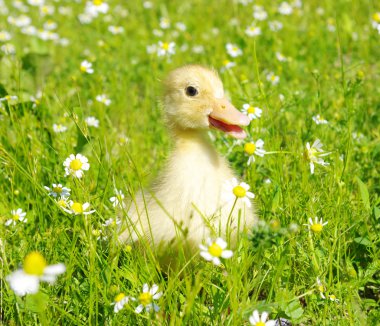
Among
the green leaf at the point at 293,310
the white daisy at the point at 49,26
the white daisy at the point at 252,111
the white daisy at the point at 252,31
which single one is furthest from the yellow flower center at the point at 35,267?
the white daisy at the point at 49,26

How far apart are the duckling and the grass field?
130 mm

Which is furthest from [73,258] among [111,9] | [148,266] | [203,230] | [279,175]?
[111,9]

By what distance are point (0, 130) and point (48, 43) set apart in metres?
2.88

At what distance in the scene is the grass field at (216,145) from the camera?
2248mm

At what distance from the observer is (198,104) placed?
283 cm

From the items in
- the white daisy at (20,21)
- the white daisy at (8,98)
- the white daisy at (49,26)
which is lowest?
the white daisy at (8,98)

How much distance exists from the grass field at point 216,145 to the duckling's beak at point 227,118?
234 mm

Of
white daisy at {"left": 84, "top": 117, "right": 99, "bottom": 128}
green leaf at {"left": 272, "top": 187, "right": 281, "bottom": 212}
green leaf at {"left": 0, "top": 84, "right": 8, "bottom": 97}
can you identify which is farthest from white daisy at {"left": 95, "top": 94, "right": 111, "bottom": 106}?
green leaf at {"left": 272, "top": 187, "right": 281, "bottom": 212}

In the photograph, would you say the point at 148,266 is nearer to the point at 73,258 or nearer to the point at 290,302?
the point at 73,258

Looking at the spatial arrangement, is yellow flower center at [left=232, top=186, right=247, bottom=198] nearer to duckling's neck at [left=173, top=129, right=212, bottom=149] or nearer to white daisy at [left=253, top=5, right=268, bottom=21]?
duckling's neck at [left=173, top=129, right=212, bottom=149]

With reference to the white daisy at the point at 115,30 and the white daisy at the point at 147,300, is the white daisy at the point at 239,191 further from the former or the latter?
the white daisy at the point at 115,30

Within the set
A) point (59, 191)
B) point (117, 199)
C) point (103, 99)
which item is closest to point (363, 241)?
point (117, 199)

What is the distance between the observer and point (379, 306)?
2555mm

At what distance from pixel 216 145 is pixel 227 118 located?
101 cm
